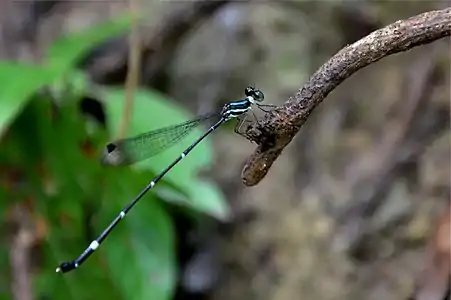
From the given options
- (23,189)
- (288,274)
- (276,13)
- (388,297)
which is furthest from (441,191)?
(23,189)

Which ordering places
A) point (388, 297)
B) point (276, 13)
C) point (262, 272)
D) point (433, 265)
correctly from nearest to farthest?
point (433, 265), point (388, 297), point (262, 272), point (276, 13)

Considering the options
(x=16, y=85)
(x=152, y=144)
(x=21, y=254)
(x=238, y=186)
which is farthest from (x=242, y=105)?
(x=21, y=254)

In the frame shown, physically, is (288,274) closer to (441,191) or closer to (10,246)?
(441,191)

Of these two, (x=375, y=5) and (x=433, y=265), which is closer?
(x=433, y=265)

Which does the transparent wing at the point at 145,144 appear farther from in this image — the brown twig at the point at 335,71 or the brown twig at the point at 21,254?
the brown twig at the point at 335,71

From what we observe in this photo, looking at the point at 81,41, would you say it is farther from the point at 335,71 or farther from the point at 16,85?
the point at 335,71

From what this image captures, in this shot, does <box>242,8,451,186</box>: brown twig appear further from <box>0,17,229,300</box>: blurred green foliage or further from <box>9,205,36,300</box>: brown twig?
<box>9,205,36,300</box>: brown twig
